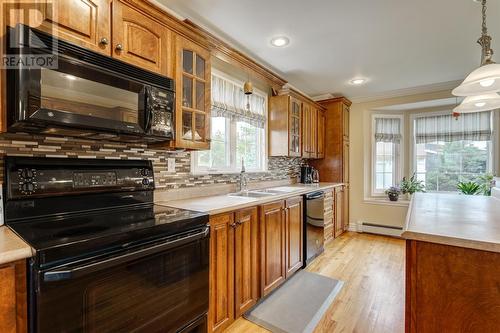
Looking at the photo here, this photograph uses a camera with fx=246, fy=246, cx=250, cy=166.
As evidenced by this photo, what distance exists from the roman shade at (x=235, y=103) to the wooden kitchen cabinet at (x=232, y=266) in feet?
3.86

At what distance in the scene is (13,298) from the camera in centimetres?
83

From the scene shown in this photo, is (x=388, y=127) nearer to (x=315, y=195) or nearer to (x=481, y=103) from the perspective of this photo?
(x=315, y=195)

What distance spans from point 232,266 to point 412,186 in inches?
147

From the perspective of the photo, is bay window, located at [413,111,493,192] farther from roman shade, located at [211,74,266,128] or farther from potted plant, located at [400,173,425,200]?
roman shade, located at [211,74,266,128]

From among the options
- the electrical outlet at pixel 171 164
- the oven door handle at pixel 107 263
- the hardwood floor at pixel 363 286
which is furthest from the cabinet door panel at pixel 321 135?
the oven door handle at pixel 107 263

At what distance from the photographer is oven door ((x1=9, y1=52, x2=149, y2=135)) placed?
105 centimetres

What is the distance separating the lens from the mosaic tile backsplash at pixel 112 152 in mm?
1297

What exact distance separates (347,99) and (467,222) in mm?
3415

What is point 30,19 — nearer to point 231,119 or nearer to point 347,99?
point 231,119

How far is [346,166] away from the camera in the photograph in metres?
4.32

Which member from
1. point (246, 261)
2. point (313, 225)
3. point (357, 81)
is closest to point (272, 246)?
point (246, 261)

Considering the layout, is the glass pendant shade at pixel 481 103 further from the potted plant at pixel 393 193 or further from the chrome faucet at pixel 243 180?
the potted plant at pixel 393 193

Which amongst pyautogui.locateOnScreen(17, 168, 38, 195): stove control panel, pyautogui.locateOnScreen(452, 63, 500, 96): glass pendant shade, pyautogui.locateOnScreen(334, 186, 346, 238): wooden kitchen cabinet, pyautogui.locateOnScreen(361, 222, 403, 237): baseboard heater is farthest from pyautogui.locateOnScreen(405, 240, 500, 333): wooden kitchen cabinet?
pyautogui.locateOnScreen(361, 222, 403, 237): baseboard heater

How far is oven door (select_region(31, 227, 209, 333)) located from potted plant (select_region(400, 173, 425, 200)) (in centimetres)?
394
